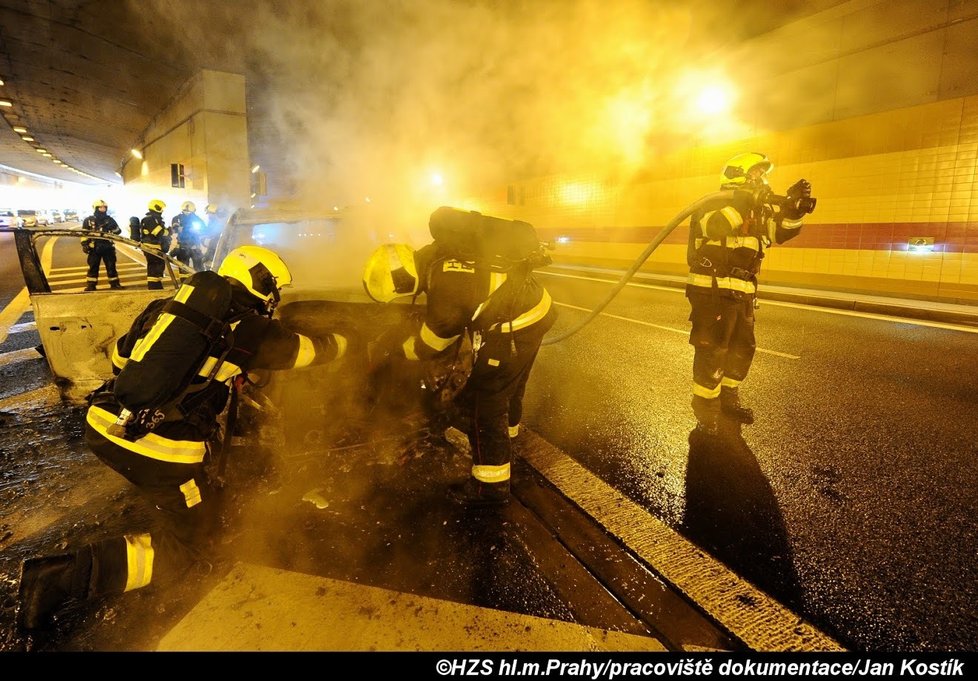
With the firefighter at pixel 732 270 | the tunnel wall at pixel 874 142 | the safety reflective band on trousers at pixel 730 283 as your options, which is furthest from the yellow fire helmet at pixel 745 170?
the tunnel wall at pixel 874 142

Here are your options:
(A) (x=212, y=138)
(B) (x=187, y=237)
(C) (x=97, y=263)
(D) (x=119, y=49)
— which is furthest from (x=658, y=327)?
(A) (x=212, y=138)

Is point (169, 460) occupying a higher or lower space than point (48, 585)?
higher

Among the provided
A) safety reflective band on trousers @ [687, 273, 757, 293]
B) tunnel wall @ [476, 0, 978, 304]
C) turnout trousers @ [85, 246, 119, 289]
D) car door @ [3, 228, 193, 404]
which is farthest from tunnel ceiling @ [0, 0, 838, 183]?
safety reflective band on trousers @ [687, 273, 757, 293]

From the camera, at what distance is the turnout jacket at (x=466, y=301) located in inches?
87.5

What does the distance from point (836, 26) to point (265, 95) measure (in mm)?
12598

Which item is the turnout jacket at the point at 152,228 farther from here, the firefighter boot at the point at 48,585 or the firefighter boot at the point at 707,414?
the firefighter boot at the point at 707,414

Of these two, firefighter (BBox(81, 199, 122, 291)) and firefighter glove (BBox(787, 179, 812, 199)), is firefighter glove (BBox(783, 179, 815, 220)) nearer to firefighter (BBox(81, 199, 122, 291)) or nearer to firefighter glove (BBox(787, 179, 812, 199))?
firefighter glove (BBox(787, 179, 812, 199))

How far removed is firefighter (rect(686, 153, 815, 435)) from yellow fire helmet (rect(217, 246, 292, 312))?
2.67 metres

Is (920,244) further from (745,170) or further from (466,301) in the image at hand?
(466,301)

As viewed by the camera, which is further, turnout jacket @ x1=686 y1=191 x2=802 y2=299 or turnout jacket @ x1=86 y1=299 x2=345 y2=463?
turnout jacket @ x1=686 y1=191 x2=802 y2=299

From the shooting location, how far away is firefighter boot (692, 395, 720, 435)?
317 cm

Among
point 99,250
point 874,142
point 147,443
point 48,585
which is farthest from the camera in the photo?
point 874,142

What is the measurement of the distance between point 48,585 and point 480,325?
1.92 meters

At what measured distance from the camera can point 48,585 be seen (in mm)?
1682
